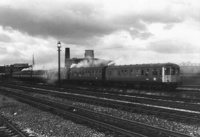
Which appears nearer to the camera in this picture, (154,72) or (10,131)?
(10,131)

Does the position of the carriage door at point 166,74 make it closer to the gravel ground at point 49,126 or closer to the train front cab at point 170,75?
the train front cab at point 170,75

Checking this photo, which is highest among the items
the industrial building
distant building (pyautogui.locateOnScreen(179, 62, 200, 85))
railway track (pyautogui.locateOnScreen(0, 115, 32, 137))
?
the industrial building

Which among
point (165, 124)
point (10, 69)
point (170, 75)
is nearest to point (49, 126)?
point (165, 124)

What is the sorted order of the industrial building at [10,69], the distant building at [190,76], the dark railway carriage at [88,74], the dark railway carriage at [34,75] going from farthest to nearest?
the industrial building at [10,69]
the dark railway carriage at [34,75]
the distant building at [190,76]
the dark railway carriage at [88,74]

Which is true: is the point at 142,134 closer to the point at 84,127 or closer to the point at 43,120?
the point at 84,127

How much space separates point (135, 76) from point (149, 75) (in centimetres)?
224

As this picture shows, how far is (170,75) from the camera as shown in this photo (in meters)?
26.5

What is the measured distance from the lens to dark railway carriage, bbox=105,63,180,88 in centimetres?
2649

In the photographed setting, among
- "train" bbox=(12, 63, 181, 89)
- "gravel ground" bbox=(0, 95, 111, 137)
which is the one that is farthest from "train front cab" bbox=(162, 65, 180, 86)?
"gravel ground" bbox=(0, 95, 111, 137)

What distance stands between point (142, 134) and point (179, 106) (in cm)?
737

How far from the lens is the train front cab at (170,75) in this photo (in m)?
26.3

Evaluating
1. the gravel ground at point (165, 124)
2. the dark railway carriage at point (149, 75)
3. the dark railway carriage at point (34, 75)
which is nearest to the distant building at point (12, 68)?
the dark railway carriage at point (34, 75)

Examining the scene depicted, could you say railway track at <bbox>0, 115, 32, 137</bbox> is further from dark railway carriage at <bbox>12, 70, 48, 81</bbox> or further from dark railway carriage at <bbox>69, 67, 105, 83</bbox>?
dark railway carriage at <bbox>12, 70, 48, 81</bbox>

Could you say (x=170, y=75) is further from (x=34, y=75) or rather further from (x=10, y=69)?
(x=10, y=69)
